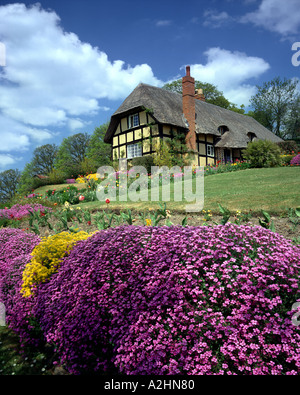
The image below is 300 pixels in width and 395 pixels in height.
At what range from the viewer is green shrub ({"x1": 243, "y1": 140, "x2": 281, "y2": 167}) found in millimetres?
16438

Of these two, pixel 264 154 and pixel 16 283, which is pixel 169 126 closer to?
pixel 264 154

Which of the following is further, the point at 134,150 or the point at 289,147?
the point at 289,147

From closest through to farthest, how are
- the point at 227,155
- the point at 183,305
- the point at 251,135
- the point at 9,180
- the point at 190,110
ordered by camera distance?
the point at 183,305, the point at 190,110, the point at 227,155, the point at 251,135, the point at 9,180

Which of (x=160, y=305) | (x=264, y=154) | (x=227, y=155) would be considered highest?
(x=227, y=155)

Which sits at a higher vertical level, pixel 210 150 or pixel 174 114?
pixel 174 114

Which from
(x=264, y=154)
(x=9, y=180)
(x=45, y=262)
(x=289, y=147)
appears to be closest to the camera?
(x=45, y=262)

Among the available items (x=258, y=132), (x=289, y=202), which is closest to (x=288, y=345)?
(x=289, y=202)

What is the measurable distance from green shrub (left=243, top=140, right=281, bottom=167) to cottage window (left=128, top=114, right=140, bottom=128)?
30.8 feet

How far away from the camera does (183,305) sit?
7.30 ft

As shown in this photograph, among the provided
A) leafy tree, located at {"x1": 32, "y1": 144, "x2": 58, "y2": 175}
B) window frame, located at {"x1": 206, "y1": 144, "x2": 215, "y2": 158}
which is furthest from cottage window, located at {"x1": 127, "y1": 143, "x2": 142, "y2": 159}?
leafy tree, located at {"x1": 32, "y1": 144, "x2": 58, "y2": 175}

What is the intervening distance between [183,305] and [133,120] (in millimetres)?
22001

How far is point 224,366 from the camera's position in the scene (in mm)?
1916

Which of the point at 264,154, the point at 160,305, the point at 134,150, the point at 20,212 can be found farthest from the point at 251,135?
the point at 160,305
